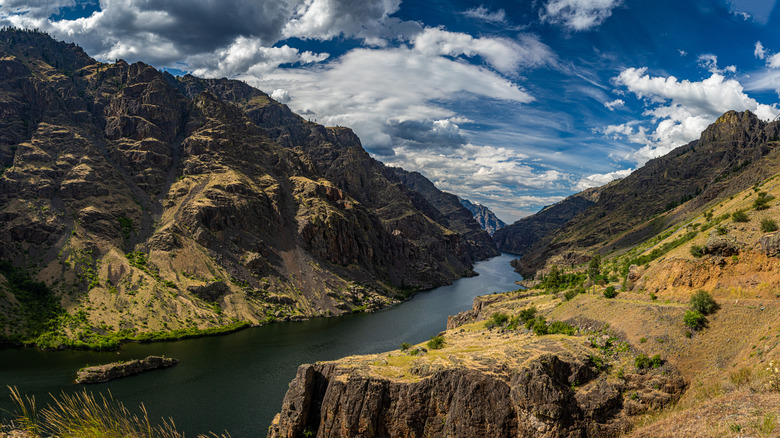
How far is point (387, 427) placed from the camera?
40.2 meters

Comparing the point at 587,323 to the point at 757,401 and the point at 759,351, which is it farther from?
the point at 757,401

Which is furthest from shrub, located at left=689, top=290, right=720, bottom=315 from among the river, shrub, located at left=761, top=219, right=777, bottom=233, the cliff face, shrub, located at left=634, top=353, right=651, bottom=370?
the river

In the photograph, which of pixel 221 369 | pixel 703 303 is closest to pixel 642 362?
pixel 703 303

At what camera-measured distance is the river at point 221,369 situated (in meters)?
65.0

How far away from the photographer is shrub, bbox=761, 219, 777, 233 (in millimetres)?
40500

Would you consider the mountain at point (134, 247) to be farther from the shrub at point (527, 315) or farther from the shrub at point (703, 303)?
the shrub at point (703, 303)

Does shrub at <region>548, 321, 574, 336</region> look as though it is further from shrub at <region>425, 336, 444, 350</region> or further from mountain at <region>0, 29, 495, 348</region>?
mountain at <region>0, 29, 495, 348</region>

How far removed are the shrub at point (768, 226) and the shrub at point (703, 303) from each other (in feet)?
31.9

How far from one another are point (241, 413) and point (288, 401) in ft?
89.4

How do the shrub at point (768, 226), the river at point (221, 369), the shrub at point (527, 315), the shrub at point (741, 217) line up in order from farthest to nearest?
the river at point (221, 369) < the shrub at point (527, 315) < the shrub at point (741, 217) < the shrub at point (768, 226)

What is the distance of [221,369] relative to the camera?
285ft

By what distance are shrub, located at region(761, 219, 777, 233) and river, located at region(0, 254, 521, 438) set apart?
6809cm

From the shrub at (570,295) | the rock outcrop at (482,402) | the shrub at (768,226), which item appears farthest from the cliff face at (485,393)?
the shrub at (768,226)

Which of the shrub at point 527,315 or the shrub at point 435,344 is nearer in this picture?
the shrub at point 435,344
